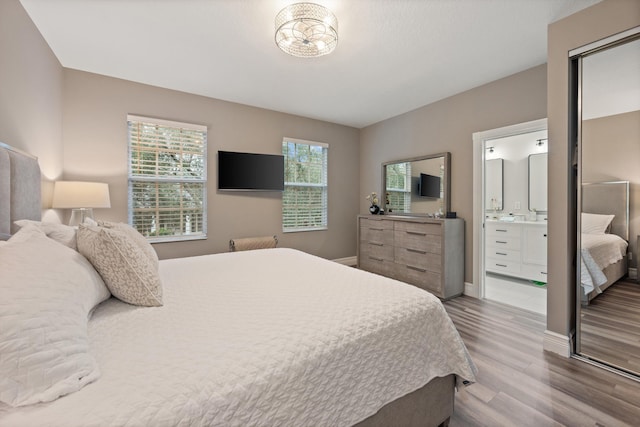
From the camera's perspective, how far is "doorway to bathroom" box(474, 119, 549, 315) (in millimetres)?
3352

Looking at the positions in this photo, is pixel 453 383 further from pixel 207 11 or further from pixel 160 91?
pixel 160 91

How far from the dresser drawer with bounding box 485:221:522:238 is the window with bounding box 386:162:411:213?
1.42m

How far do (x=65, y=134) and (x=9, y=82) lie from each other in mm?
1232

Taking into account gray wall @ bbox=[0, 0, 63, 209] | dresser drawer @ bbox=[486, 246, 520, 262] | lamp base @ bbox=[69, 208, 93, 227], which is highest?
gray wall @ bbox=[0, 0, 63, 209]

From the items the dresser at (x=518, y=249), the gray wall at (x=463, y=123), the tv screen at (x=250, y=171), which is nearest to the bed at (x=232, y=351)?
the tv screen at (x=250, y=171)

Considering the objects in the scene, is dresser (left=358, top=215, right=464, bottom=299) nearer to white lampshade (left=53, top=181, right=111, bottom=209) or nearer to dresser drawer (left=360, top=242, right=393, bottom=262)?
dresser drawer (left=360, top=242, right=393, bottom=262)

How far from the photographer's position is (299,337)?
1006 mm

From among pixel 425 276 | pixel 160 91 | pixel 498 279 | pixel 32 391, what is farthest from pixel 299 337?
pixel 498 279

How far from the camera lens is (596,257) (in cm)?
204

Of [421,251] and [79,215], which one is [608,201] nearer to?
[421,251]

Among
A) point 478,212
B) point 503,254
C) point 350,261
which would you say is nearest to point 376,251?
point 350,261

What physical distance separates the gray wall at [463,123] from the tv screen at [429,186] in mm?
208

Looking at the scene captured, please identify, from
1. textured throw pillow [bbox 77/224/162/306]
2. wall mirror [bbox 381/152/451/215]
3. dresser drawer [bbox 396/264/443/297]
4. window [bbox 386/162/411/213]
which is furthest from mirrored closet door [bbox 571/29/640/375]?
textured throw pillow [bbox 77/224/162/306]

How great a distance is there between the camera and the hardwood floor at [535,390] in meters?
1.50
